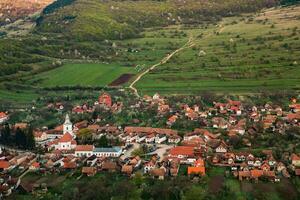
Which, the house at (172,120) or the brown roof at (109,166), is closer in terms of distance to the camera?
the brown roof at (109,166)

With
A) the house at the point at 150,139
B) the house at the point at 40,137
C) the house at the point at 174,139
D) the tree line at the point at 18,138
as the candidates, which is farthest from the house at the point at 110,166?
the house at the point at 40,137

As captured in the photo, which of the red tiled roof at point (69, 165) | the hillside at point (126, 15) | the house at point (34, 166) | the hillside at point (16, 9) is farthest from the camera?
the hillside at point (16, 9)

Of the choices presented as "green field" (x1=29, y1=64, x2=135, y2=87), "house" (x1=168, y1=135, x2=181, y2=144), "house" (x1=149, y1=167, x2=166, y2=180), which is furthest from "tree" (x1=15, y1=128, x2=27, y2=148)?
"green field" (x1=29, y1=64, x2=135, y2=87)

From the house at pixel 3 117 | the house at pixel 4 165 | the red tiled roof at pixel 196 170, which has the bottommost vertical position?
the red tiled roof at pixel 196 170

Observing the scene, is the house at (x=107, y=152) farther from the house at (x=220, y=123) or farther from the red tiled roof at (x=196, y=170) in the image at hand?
the house at (x=220, y=123)

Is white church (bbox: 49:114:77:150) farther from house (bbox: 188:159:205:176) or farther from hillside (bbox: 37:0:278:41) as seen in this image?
hillside (bbox: 37:0:278:41)

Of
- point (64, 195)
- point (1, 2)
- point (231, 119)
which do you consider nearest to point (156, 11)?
point (1, 2)
